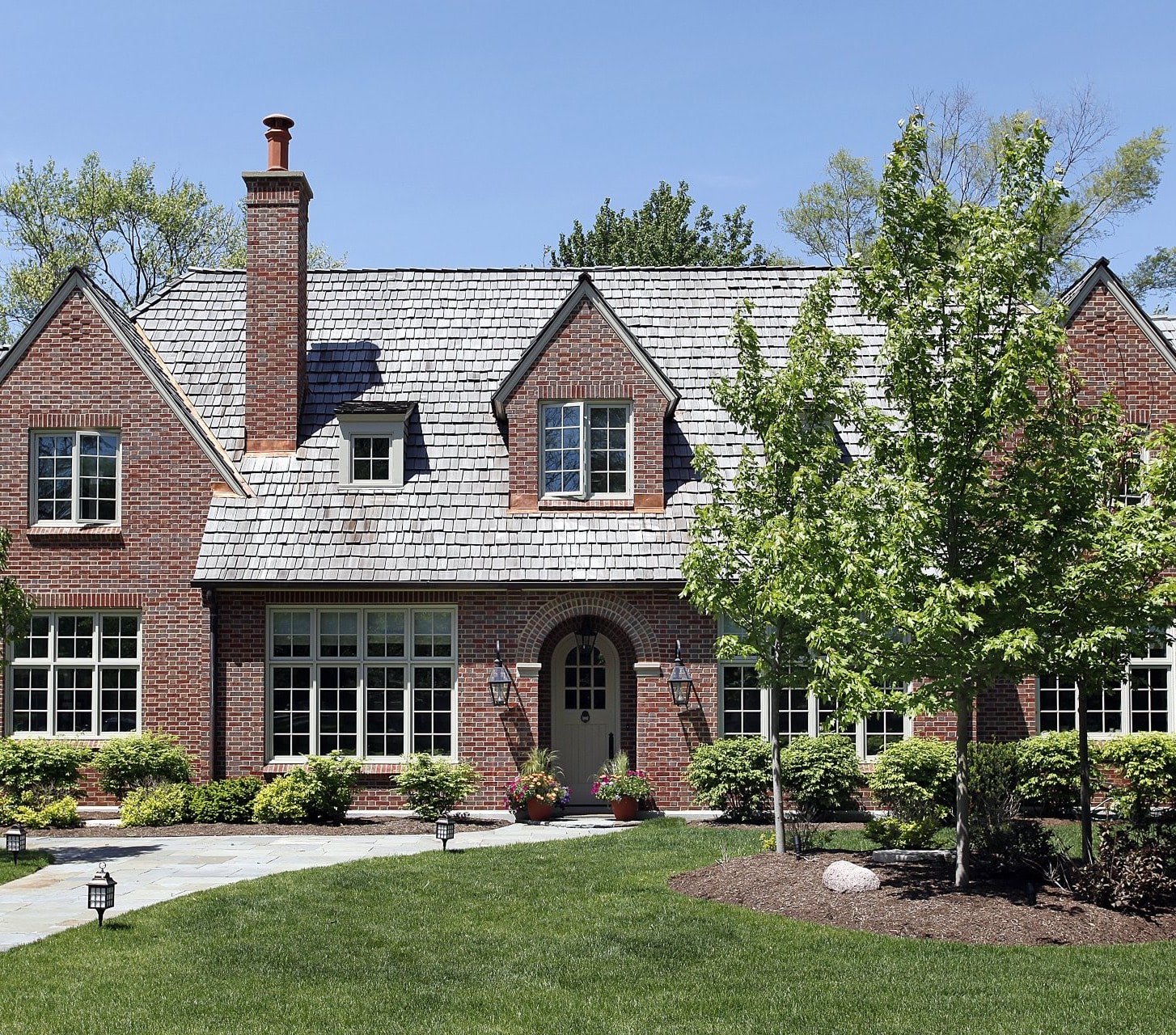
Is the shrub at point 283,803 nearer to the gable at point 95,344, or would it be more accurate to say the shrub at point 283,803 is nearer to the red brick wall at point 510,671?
the red brick wall at point 510,671

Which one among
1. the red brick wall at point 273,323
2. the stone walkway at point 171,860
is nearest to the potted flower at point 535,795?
the stone walkway at point 171,860

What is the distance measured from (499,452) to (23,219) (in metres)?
26.3

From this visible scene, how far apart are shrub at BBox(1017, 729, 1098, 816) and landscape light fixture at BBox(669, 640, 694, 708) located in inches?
188

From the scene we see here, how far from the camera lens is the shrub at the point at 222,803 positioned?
61.8ft

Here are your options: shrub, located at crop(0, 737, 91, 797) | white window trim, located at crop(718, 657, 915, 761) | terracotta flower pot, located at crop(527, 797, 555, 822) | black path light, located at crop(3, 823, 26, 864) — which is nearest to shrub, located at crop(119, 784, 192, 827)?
shrub, located at crop(0, 737, 91, 797)

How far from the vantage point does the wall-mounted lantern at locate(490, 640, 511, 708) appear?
1975 centimetres

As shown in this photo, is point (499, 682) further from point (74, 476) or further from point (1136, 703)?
point (1136, 703)

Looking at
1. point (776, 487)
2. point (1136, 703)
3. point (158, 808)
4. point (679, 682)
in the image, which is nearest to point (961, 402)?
point (776, 487)

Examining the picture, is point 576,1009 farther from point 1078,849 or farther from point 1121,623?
point 1078,849

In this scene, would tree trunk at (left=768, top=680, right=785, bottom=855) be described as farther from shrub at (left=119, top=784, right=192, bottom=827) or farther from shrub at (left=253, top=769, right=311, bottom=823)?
shrub at (left=119, top=784, right=192, bottom=827)

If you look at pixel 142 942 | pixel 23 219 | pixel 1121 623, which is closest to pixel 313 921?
pixel 142 942

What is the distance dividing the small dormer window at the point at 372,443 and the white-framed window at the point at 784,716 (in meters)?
5.67

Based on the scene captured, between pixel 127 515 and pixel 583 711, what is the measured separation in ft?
25.0

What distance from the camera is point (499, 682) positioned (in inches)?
778
